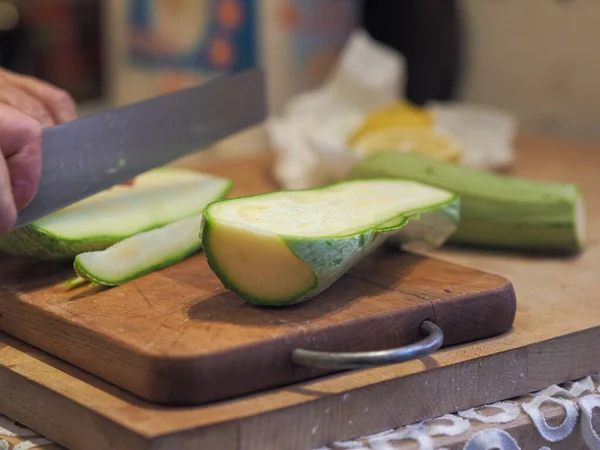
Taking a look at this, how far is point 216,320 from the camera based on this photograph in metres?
0.90

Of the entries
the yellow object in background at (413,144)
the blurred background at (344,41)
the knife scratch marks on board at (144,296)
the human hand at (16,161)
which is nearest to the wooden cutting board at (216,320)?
the knife scratch marks on board at (144,296)

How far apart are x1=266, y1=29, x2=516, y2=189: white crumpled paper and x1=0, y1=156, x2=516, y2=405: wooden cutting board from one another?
550 millimetres

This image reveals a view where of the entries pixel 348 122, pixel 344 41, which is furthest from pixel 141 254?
pixel 344 41

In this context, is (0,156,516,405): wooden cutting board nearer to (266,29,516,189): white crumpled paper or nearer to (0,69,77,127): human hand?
(0,69,77,127): human hand

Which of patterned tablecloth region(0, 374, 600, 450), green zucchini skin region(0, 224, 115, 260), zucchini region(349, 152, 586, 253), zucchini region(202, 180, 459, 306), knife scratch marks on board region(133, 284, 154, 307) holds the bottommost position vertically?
patterned tablecloth region(0, 374, 600, 450)

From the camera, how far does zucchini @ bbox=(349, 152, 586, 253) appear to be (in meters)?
1.29

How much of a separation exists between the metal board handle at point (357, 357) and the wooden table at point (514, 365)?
35 mm

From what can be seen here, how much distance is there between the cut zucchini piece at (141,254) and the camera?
39.1 inches

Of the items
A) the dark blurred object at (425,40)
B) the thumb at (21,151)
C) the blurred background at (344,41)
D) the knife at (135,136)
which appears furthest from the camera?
the dark blurred object at (425,40)

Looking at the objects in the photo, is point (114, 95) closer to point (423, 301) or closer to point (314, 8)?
point (314, 8)

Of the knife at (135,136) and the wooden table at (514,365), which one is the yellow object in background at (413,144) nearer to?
the knife at (135,136)

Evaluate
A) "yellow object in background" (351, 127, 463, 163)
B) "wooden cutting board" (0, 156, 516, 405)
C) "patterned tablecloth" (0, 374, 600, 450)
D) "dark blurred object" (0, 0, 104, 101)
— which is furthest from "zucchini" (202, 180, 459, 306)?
"dark blurred object" (0, 0, 104, 101)

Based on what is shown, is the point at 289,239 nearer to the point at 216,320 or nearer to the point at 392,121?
the point at 216,320

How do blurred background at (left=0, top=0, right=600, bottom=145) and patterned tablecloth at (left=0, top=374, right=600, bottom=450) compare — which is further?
blurred background at (left=0, top=0, right=600, bottom=145)
